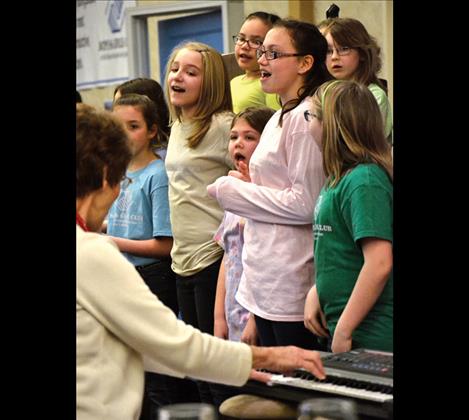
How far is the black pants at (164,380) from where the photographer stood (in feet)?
9.32

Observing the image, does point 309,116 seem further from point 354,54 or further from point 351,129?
point 354,54

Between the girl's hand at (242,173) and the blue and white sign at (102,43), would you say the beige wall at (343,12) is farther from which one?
the girl's hand at (242,173)

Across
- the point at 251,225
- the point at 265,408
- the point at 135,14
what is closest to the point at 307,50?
the point at 251,225

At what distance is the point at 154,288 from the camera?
9.71 feet

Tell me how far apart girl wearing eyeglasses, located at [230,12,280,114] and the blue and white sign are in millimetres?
3959

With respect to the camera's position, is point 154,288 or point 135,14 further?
point 135,14

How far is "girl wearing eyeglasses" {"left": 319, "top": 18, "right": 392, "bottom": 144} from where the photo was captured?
2.54 metres

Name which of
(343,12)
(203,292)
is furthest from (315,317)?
(343,12)

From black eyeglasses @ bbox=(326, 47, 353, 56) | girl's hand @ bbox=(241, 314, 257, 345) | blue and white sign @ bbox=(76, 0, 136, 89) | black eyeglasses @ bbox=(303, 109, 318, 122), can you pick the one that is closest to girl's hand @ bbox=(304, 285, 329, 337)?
girl's hand @ bbox=(241, 314, 257, 345)

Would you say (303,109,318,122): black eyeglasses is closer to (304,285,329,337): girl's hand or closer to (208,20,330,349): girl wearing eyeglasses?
(208,20,330,349): girl wearing eyeglasses

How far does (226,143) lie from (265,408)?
42.0 inches

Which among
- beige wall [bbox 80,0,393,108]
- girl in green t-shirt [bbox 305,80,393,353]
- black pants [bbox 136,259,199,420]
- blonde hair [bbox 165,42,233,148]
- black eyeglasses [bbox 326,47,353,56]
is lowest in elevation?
black pants [bbox 136,259,199,420]
